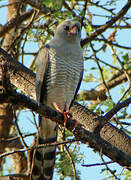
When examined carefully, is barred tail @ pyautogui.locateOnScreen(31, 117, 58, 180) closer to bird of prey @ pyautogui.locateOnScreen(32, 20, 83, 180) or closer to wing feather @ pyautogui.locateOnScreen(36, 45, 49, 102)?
bird of prey @ pyautogui.locateOnScreen(32, 20, 83, 180)

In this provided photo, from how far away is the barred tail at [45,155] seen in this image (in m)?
3.94

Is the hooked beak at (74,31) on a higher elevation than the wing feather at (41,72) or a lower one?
higher

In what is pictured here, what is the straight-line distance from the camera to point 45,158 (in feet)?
13.5

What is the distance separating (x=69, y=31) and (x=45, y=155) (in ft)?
5.84

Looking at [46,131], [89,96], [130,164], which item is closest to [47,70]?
[46,131]

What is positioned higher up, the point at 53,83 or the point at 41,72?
the point at 41,72

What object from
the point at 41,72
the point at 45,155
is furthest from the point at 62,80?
the point at 45,155

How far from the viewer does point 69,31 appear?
15.3ft

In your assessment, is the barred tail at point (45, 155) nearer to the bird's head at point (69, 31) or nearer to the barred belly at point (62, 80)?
the barred belly at point (62, 80)

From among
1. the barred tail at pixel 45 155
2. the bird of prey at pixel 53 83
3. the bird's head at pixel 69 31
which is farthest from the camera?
the bird's head at pixel 69 31

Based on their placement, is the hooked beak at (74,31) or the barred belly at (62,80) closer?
the barred belly at (62,80)

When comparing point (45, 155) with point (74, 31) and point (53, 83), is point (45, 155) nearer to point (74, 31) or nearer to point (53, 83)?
point (53, 83)

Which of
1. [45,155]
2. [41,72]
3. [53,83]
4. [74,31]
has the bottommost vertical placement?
[45,155]

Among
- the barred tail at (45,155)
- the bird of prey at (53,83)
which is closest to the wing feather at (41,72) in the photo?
the bird of prey at (53,83)
